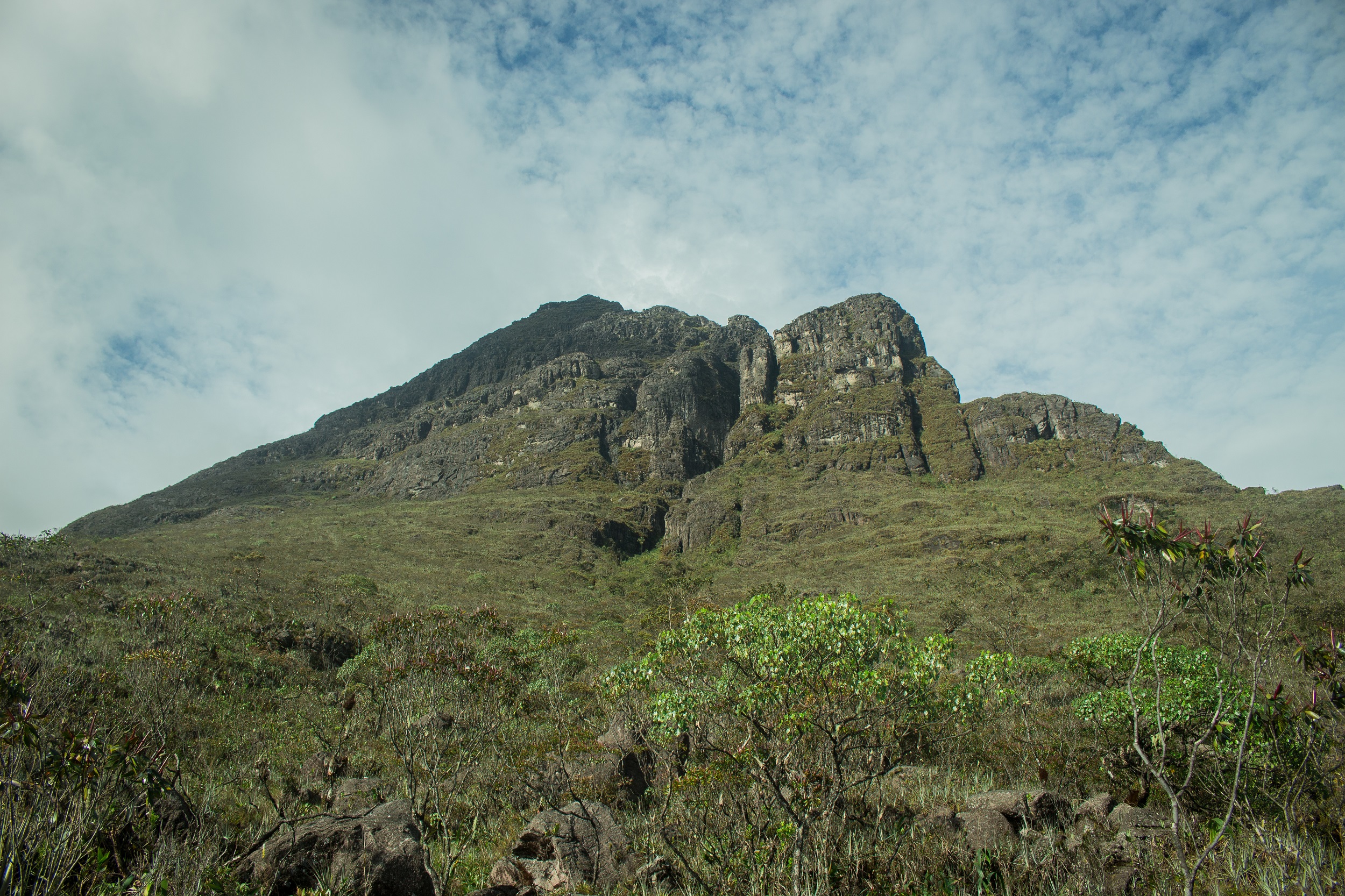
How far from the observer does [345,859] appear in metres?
8.10

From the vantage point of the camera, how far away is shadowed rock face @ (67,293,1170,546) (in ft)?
391

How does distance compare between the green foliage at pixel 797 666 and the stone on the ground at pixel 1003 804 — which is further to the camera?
the stone on the ground at pixel 1003 804

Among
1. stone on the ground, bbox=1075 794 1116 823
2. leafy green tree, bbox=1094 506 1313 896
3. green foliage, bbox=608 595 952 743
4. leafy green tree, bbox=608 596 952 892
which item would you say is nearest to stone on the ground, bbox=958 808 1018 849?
leafy green tree, bbox=608 596 952 892

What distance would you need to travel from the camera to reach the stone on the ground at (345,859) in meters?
7.87

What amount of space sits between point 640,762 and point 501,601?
4510 cm

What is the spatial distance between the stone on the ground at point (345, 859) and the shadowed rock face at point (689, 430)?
3776 inches

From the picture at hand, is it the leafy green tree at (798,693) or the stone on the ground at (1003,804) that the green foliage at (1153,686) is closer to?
the stone on the ground at (1003,804)

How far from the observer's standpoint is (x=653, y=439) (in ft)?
463

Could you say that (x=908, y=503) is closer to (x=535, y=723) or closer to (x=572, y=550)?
(x=572, y=550)

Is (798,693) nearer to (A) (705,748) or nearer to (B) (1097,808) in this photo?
(A) (705,748)

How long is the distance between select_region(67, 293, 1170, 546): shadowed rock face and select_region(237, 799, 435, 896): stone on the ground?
315 ft

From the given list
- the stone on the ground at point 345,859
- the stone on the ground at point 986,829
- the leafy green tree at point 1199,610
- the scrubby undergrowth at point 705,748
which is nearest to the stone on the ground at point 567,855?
the scrubby undergrowth at point 705,748

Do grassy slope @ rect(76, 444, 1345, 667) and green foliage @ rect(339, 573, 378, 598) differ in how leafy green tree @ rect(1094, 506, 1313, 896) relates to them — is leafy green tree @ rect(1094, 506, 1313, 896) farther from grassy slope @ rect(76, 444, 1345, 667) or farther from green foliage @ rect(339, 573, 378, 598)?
green foliage @ rect(339, 573, 378, 598)

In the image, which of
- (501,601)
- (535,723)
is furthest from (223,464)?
(535,723)
